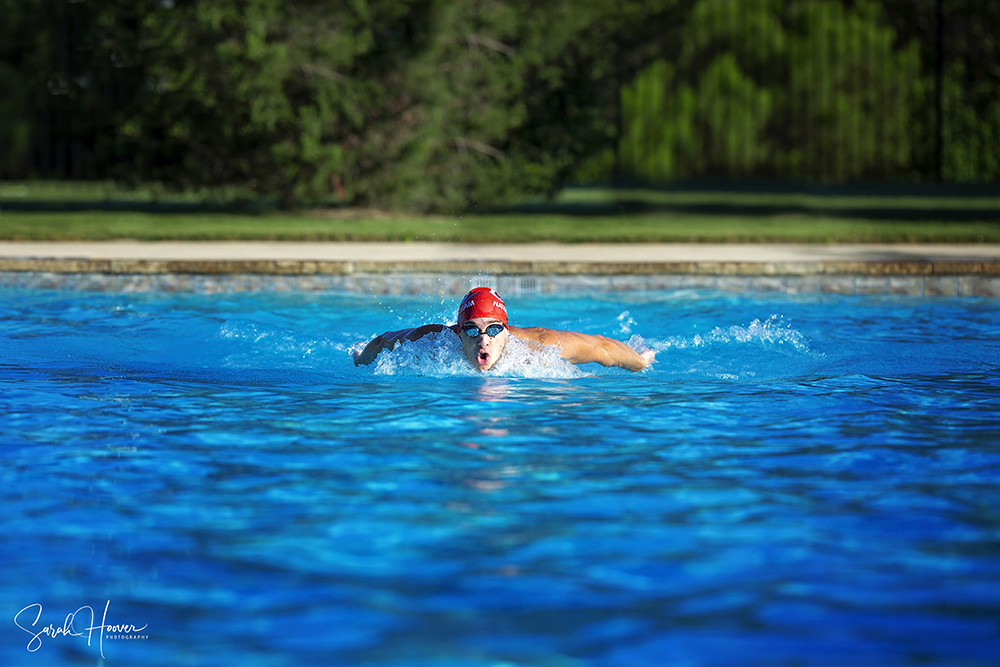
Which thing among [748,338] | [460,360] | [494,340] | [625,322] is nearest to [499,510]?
[494,340]

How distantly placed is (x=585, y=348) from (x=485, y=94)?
11.0 meters

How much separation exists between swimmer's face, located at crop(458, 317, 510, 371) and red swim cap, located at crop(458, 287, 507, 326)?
0.10 ft

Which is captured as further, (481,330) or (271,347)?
(271,347)

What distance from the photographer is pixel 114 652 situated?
3.34 metres

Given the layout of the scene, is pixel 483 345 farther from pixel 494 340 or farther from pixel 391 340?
pixel 391 340

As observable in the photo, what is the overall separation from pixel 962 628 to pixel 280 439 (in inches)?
130

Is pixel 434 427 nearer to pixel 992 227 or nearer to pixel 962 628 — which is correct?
pixel 962 628

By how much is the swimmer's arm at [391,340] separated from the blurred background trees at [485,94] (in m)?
9.00

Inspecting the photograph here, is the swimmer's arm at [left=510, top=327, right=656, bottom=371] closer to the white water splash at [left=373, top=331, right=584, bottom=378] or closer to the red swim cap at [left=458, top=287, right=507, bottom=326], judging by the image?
the white water splash at [left=373, top=331, right=584, bottom=378]

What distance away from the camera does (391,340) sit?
7.56m

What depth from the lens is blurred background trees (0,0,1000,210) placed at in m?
16.7

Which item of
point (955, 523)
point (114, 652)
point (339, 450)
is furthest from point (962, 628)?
point (339, 450)

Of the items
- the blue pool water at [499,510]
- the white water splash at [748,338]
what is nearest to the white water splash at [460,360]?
the blue pool water at [499,510]

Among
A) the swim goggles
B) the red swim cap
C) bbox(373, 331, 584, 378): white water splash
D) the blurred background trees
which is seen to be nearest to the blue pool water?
bbox(373, 331, 584, 378): white water splash
